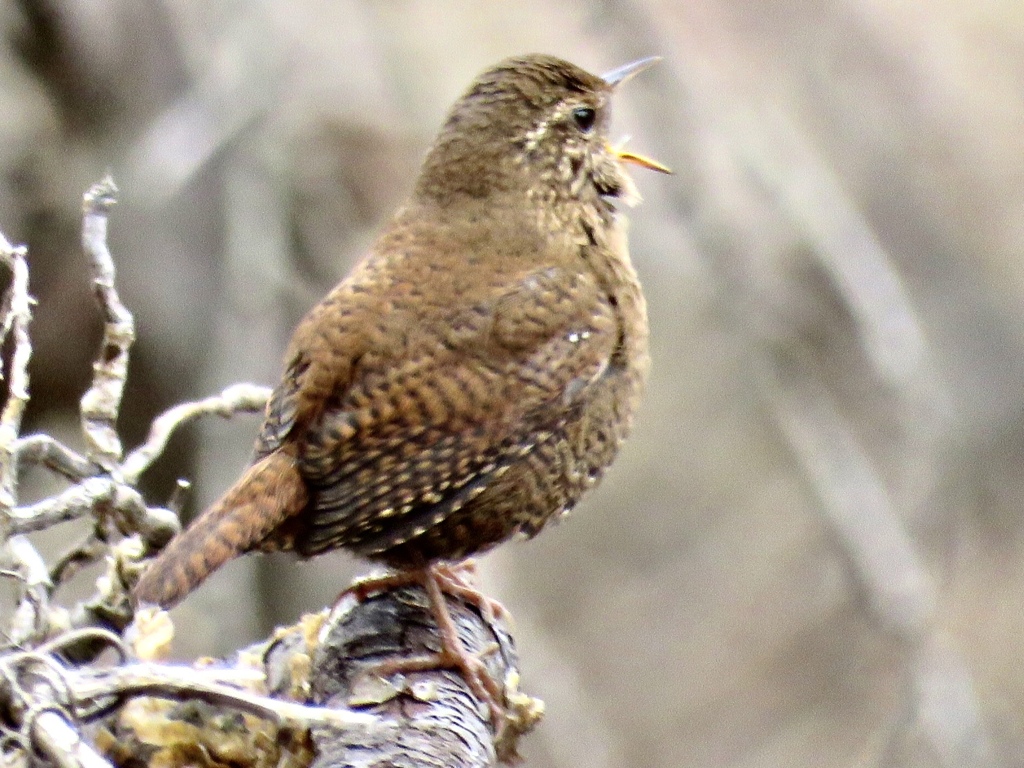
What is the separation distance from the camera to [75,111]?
331 centimetres

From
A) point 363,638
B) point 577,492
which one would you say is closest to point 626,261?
point 577,492

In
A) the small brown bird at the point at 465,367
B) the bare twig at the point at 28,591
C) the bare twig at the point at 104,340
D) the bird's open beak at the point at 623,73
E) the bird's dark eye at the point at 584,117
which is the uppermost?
the bird's open beak at the point at 623,73

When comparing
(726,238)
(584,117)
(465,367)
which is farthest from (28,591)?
(726,238)

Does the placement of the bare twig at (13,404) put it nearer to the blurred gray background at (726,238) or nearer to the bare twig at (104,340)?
the bare twig at (104,340)

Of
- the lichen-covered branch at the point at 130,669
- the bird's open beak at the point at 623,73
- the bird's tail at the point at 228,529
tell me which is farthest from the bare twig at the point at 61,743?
the bird's open beak at the point at 623,73

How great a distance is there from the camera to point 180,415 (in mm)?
1927

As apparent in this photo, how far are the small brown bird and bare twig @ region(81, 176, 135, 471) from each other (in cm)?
21

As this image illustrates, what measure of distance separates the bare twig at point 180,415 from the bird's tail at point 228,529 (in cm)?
10

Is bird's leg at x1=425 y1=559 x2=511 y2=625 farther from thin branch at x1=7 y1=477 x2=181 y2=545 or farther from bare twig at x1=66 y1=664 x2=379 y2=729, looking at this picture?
bare twig at x1=66 y1=664 x2=379 y2=729

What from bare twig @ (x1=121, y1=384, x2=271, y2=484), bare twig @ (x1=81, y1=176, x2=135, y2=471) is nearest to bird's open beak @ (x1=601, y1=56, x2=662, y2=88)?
bare twig @ (x1=121, y1=384, x2=271, y2=484)

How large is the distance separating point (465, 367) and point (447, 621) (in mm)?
398

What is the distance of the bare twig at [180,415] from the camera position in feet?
5.94

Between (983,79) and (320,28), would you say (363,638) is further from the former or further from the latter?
(983,79)

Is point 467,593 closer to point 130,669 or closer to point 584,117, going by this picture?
point 584,117
